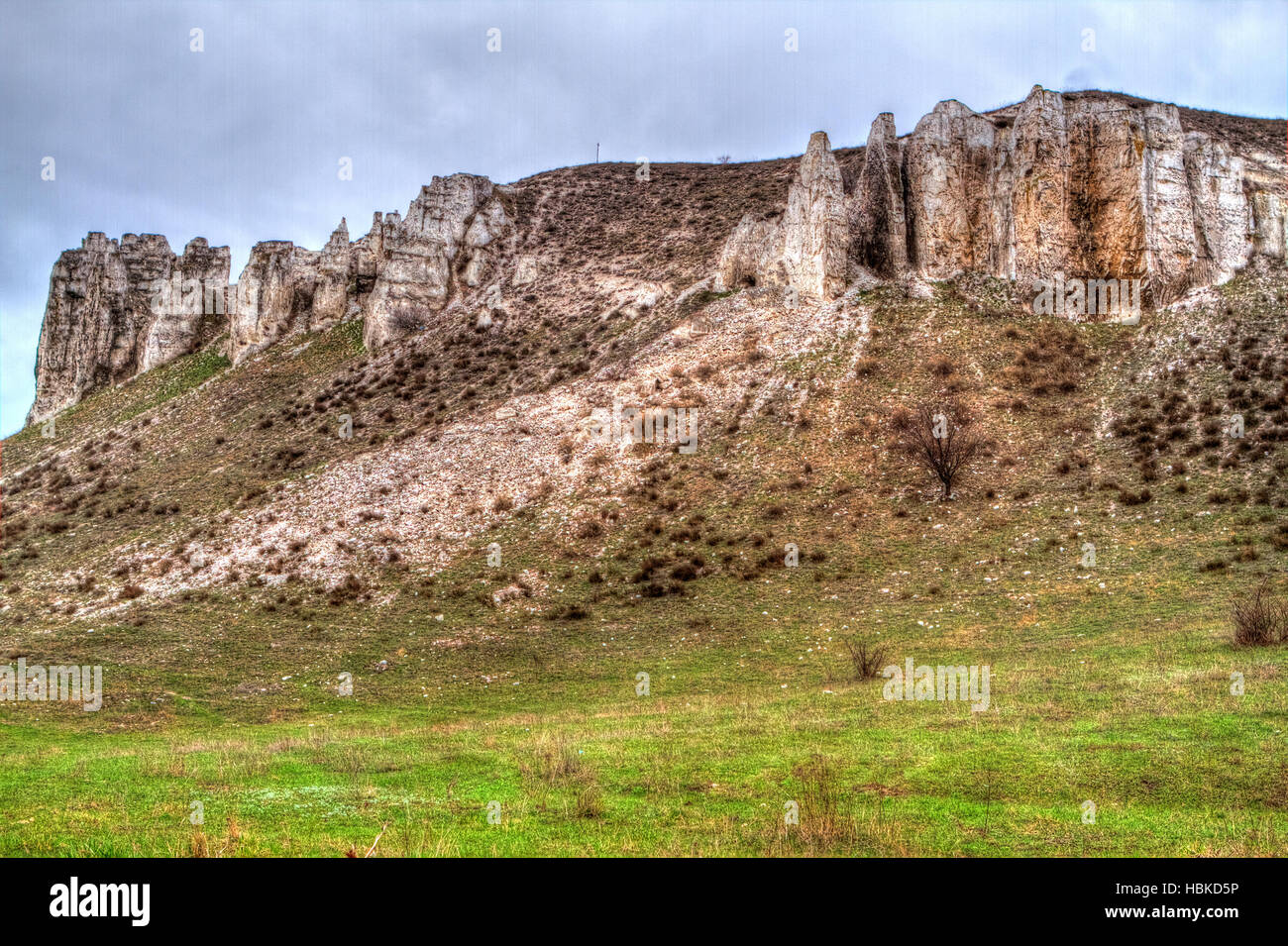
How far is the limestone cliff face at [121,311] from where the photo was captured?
7769 cm

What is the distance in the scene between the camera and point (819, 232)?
56.0 meters

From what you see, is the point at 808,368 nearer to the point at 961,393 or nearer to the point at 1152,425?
the point at 961,393

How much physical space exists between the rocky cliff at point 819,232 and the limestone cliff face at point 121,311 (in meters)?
0.24

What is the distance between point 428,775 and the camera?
16.6 metres

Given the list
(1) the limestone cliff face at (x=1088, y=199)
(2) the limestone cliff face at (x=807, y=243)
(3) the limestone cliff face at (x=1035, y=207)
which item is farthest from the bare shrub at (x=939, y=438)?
(1) the limestone cliff face at (x=1088, y=199)

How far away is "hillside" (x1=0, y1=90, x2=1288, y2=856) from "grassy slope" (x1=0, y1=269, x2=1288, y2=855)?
0.57 ft

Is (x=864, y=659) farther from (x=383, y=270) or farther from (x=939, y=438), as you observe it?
(x=383, y=270)

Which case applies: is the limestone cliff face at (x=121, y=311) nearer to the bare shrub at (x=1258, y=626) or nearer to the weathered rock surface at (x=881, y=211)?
the weathered rock surface at (x=881, y=211)

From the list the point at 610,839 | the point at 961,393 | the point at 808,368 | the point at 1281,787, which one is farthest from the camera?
the point at 808,368

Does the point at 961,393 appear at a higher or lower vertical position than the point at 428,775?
higher

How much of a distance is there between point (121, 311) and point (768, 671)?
77.1 meters

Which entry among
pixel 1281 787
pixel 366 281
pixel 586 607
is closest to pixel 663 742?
pixel 1281 787

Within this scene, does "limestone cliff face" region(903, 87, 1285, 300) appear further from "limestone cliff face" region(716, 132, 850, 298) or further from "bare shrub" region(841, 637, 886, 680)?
"bare shrub" region(841, 637, 886, 680)
